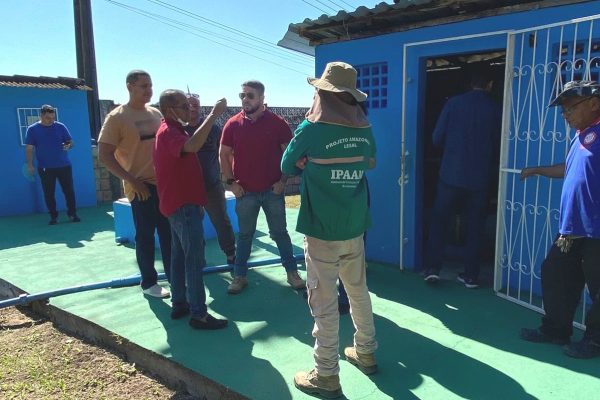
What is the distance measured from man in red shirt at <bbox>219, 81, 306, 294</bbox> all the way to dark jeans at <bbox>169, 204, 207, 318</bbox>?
2.33 ft

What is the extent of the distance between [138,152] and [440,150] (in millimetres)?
3474

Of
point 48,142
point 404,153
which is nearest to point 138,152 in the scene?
point 404,153

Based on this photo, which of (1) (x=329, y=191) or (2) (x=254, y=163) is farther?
(2) (x=254, y=163)

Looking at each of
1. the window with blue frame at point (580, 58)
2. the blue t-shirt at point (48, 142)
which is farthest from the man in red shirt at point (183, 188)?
the blue t-shirt at point (48, 142)

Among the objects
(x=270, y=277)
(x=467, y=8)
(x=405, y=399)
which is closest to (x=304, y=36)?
(x=467, y=8)

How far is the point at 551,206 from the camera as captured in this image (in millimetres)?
3828

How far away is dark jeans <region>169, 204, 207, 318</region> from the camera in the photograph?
11.1 feet

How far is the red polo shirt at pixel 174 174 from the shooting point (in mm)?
3258

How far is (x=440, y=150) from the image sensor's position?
5.66 meters

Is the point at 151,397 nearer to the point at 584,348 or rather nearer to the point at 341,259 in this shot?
the point at 341,259

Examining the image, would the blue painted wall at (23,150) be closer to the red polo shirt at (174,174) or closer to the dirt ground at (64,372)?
the dirt ground at (64,372)

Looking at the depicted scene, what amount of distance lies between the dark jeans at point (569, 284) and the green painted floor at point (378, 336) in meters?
0.18

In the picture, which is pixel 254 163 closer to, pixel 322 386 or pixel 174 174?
pixel 174 174

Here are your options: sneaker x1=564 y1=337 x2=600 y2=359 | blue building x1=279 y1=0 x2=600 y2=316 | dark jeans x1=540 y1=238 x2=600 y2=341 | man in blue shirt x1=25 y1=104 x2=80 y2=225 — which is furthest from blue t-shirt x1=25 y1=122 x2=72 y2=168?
sneaker x1=564 y1=337 x2=600 y2=359
